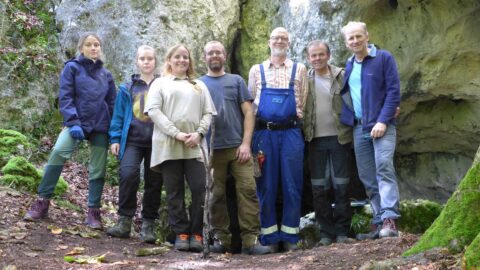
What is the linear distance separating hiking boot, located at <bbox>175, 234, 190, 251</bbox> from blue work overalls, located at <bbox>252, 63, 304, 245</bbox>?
0.99m

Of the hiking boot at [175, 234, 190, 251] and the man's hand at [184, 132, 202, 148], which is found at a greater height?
the man's hand at [184, 132, 202, 148]

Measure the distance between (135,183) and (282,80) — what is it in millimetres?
2148

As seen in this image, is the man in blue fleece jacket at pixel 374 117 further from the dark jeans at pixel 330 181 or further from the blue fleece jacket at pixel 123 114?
the blue fleece jacket at pixel 123 114

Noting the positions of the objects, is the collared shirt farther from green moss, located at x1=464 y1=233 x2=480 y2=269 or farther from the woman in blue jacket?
green moss, located at x1=464 y1=233 x2=480 y2=269

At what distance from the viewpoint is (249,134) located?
666cm

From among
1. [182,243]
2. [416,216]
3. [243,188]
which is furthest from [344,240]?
[416,216]

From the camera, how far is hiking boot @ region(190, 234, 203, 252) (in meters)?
6.26

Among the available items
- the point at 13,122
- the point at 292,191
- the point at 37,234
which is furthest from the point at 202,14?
the point at 37,234

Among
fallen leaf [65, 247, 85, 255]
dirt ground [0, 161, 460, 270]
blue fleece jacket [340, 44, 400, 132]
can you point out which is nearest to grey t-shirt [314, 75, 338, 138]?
blue fleece jacket [340, 44, 400, 132]

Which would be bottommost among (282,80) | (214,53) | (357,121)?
(357,121)

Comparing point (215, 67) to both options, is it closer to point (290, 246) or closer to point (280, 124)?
point (280, 124)

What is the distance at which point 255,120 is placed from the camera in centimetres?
685

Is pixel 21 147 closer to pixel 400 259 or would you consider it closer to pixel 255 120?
pixel 255 120

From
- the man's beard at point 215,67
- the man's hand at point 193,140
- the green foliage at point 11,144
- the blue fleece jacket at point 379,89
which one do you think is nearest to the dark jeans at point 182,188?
the man's hand at point 193,140
